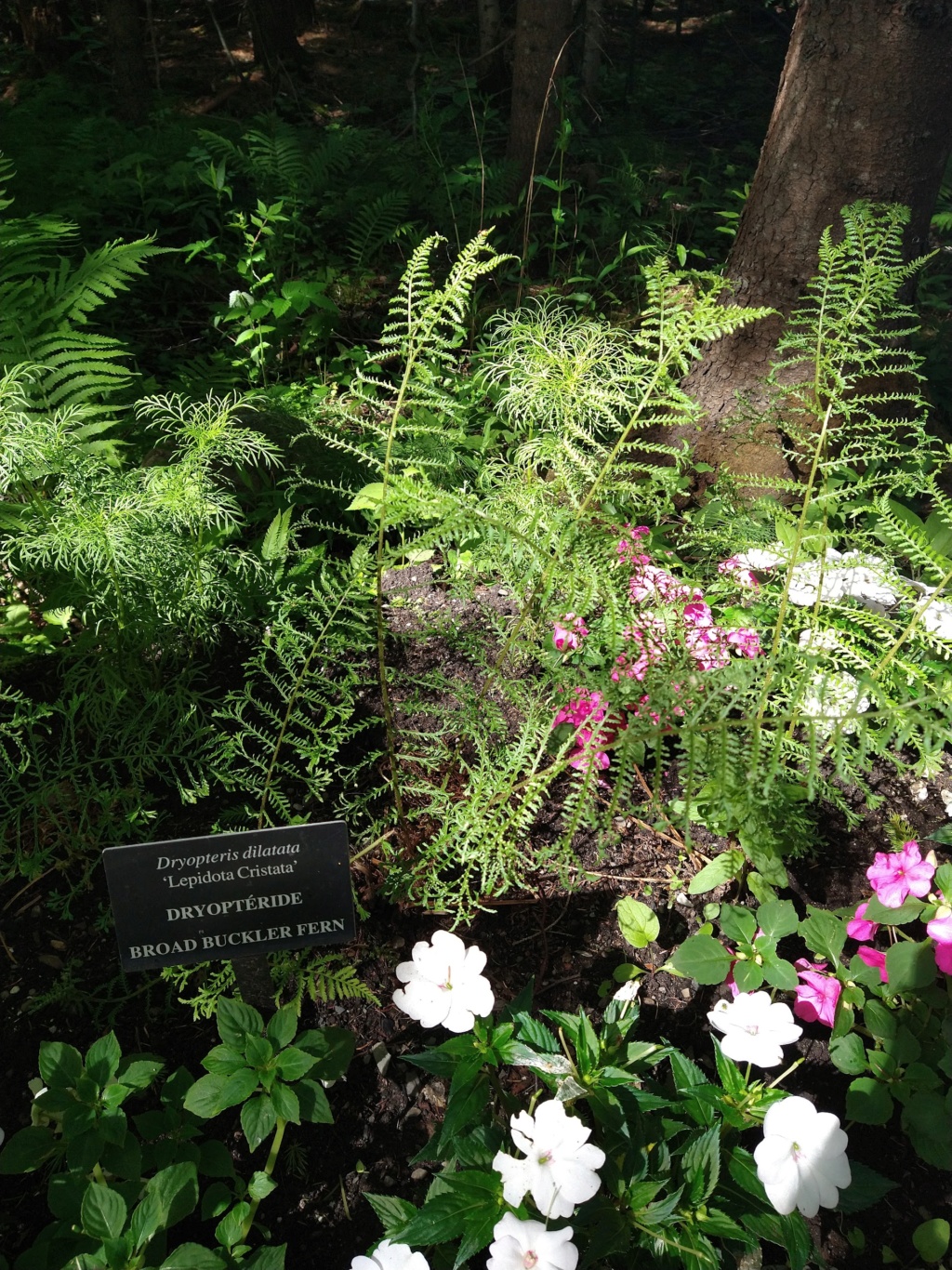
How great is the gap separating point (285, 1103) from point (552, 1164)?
1.27 feet

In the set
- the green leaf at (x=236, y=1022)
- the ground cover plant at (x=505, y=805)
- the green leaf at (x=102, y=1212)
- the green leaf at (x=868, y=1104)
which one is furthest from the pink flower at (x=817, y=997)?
the green leaf at (x=102, y=1212)

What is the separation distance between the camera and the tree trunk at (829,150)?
8.00 feet

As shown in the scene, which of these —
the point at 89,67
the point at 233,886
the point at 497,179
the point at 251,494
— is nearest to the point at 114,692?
the point at 233,886

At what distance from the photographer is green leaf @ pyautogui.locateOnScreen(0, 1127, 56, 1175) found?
1.31 meters

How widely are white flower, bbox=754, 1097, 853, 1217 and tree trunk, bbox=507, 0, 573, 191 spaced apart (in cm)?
372

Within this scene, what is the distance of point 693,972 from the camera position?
157 centimetres

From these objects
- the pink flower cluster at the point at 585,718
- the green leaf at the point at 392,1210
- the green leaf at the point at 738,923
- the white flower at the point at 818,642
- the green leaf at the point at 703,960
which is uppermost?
the white flower at the point at 818,642

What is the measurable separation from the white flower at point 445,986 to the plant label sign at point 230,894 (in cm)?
12

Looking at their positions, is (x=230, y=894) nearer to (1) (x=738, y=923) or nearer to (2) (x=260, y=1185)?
(2) (x=260, y=1185)

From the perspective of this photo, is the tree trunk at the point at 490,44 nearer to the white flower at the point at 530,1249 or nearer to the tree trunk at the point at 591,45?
the tree trunk at the point at 591,45

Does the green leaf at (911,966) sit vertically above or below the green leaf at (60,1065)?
above

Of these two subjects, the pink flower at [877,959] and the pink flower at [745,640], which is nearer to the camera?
the pink flower at [877,959]

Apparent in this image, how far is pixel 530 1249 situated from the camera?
1167mm

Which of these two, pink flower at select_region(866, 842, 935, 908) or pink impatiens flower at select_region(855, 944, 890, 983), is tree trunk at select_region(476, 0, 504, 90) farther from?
pink impatiens flower at select_region(855, 944, 890, 983)
